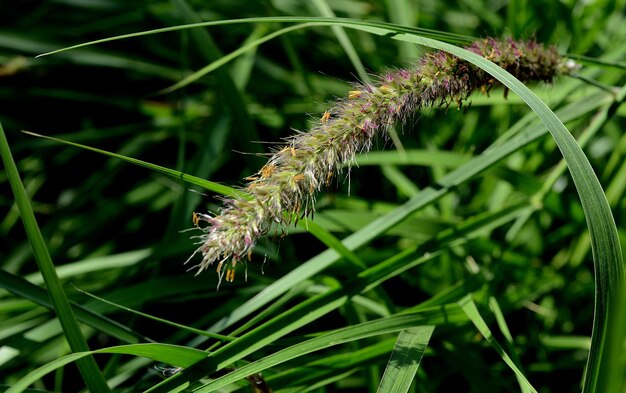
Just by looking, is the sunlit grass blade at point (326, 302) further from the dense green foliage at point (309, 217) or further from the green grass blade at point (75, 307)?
the green grass blade at point (75, 307)

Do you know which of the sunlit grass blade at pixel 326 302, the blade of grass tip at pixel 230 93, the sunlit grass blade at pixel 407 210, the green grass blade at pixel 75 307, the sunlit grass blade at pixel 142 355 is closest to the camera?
the sunlit grass blade at pixel 142 355

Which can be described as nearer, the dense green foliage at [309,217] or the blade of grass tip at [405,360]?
the blade of grass tip at [405,360]

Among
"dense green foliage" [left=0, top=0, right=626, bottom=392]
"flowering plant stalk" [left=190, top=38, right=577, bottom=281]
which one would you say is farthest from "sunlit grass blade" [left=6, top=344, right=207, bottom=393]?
"flowering plant stalk" [left=190, top=38, right=577, bottom=281]

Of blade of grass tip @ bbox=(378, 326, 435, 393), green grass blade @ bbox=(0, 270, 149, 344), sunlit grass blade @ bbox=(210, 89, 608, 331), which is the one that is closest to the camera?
blade of grass tip @ bbox=(378, 326, 435, 393)

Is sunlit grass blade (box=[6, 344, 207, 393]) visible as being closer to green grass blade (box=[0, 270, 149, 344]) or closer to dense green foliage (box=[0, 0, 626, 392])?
dense green foliage (box=[0, 0, 626, 392])

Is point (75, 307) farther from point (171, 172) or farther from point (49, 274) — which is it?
point (171, 172)

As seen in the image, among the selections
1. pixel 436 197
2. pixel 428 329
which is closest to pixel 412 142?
pixel 436 197

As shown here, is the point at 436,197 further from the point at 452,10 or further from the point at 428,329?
the point at 452,10

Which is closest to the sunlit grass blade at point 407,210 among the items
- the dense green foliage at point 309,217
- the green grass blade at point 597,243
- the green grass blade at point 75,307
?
the dense green foliage at point 309,217

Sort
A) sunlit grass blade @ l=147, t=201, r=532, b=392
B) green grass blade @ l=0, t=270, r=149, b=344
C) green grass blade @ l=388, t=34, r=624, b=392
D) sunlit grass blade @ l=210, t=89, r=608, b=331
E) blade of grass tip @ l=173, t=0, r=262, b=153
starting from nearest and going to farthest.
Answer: green grass blade @ l=388, t=34, r=624, b=392, sunlit grass blade @ l=147, t=201, r=532, b=392, green grass blade @ l=0, t=270, r=149, b=344, sunlit grass blade @ l=210, t=89, r=608, b=331, blade of grass tip @ l=173, t=0, r=262, b=153
